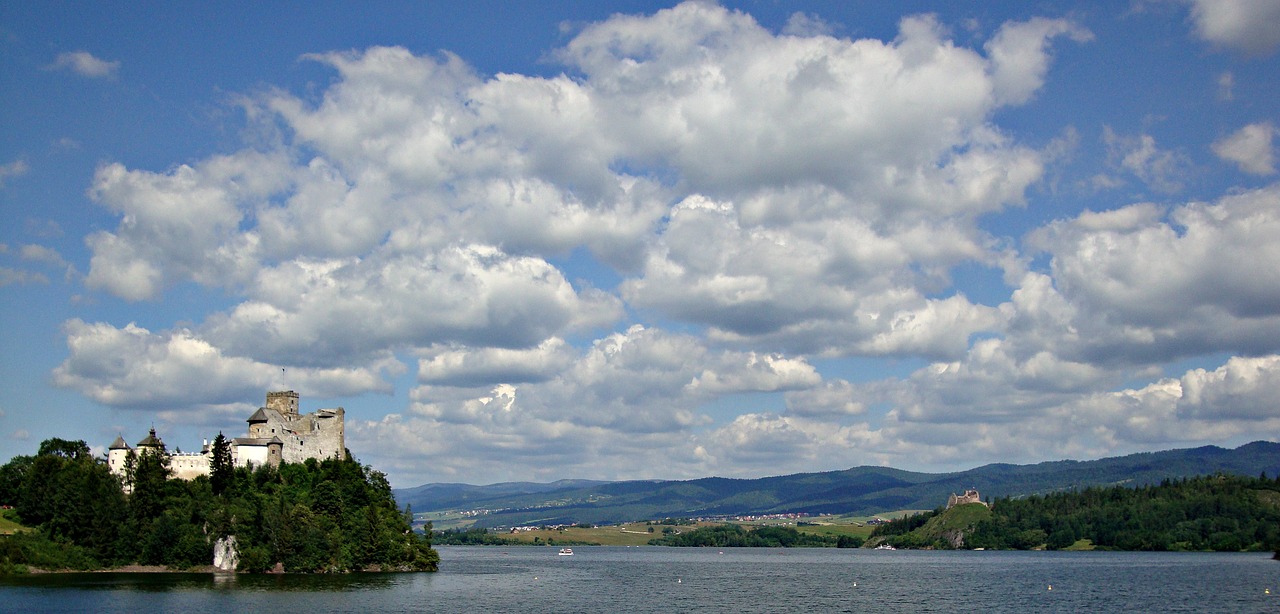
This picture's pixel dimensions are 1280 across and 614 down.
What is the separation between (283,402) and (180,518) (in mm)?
25172

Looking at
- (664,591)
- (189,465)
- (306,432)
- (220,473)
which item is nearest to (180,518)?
(220,473)

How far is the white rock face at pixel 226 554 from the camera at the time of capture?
125m

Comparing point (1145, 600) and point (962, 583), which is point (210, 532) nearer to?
point (962, 583)

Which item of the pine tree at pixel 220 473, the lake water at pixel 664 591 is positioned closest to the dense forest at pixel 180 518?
the pine tree at pixel 220 473

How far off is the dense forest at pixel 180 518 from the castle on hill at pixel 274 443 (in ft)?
9.43

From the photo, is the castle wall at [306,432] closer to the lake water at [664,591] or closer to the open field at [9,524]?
the lake water at [664,591]

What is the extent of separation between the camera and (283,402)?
474 feet

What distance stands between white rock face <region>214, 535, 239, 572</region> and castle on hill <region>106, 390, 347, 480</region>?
10.7 metres

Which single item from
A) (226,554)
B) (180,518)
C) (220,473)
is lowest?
(226,554)

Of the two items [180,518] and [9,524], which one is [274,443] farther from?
[9,524]

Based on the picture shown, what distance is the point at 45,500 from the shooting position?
406ft

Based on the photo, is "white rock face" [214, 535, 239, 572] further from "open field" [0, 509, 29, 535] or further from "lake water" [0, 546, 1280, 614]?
"open field" [0, 509, 29, 535]

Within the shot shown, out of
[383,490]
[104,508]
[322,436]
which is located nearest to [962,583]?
[383,490]

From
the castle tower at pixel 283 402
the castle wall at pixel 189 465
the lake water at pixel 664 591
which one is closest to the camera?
the lake water at pixel 664 591
